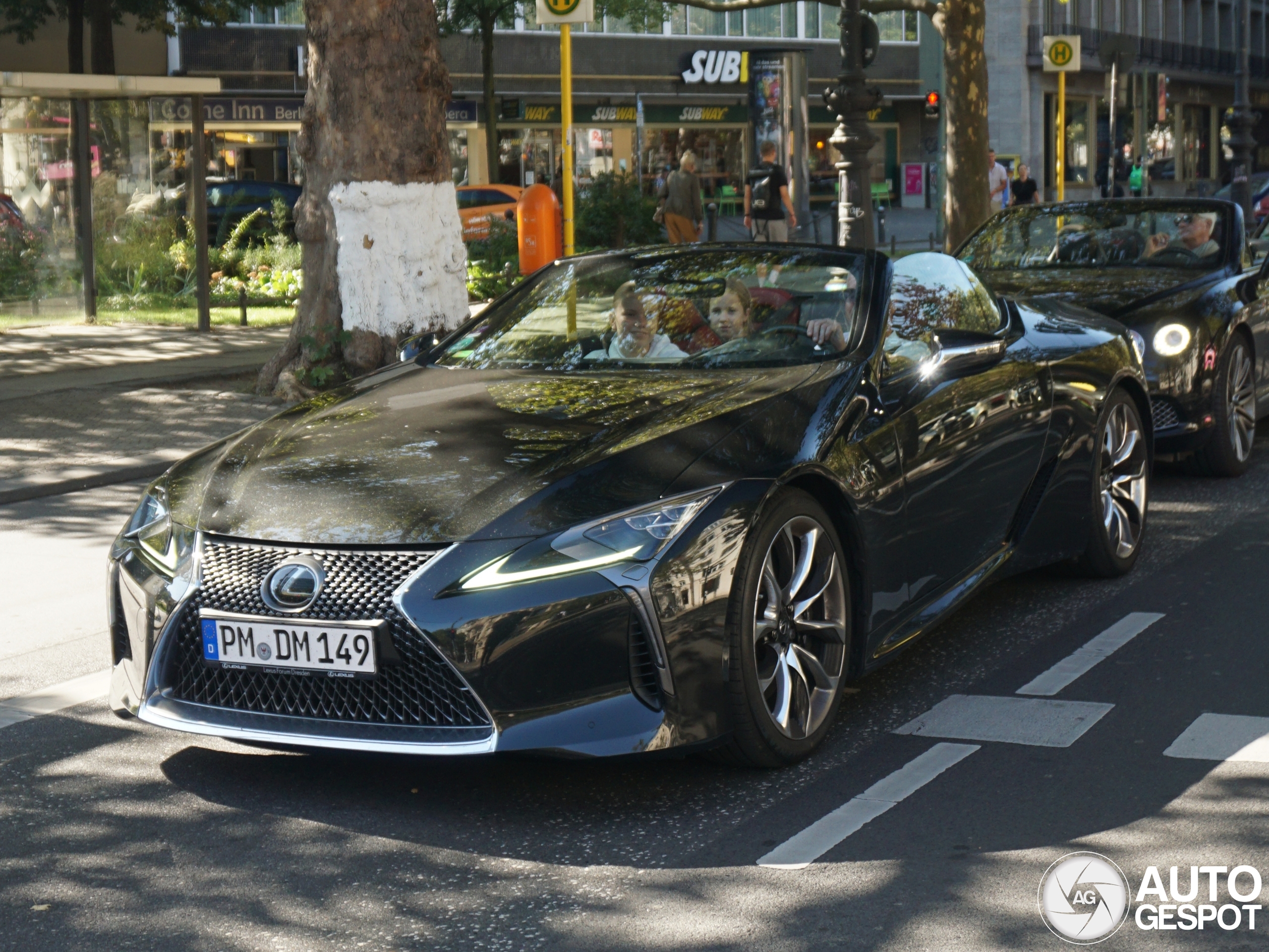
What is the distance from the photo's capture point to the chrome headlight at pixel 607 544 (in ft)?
13.2

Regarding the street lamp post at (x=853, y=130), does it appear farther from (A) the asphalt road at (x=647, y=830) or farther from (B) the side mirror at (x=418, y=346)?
(A) the asphalt road at (x=647, y=830)

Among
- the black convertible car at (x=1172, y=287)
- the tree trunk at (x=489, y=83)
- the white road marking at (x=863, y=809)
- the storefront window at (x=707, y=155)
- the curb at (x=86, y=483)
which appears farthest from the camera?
the storefront window at (x=707, y=155)

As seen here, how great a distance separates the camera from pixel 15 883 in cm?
393

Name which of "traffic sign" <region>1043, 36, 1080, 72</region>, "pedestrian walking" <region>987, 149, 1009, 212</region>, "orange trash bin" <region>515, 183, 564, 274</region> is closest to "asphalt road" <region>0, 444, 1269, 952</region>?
"orange trash bin" <region>515, 183, 564, 274</region>

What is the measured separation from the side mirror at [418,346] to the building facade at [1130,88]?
123ft

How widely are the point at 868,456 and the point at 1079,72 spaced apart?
58.2m

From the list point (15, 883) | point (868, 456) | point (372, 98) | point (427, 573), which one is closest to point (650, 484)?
point (427, 573)

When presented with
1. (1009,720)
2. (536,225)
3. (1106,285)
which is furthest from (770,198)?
(1009,720)

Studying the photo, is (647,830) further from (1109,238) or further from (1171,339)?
(1109,238)

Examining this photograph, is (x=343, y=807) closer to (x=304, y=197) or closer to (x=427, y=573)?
(x=427, y=573)

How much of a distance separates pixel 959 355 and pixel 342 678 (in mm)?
2447

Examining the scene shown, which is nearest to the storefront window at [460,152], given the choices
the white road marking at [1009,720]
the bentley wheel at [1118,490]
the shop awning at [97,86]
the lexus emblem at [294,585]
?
the shop awning at [97,86]

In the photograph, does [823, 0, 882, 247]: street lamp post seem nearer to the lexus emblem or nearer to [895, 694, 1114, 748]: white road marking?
[895, 694, 1114, 748]: white road marking

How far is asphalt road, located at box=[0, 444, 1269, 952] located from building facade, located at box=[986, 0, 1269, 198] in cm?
3818
